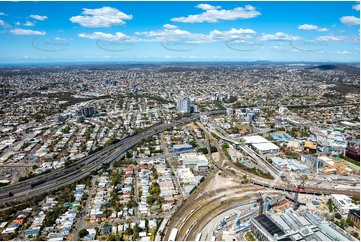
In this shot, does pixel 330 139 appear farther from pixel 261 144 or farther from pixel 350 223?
pixel 350 223

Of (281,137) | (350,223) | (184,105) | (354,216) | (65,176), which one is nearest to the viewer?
(350,223)

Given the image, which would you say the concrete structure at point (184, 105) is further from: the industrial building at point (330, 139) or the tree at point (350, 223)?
the tree at point (350, 223)

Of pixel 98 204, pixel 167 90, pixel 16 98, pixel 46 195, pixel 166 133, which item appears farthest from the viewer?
pixel 167 90

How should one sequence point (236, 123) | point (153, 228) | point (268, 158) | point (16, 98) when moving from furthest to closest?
1. point (16, 98)
2. point (236, 123)
3. point (268, 158)
4. point (153, 228)

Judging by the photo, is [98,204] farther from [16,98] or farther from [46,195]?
[16,98]

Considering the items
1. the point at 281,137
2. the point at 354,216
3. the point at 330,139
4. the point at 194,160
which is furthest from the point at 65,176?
the point at 330,139

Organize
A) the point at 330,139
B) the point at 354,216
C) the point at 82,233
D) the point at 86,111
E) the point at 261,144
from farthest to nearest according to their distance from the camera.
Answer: the point at 86,111, the point at 330,139, the point at 261,144, the point at 354,216, the point at 82,233

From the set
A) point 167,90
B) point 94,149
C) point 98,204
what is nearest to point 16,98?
point 167,90

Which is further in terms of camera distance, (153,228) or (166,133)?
(166,133)
